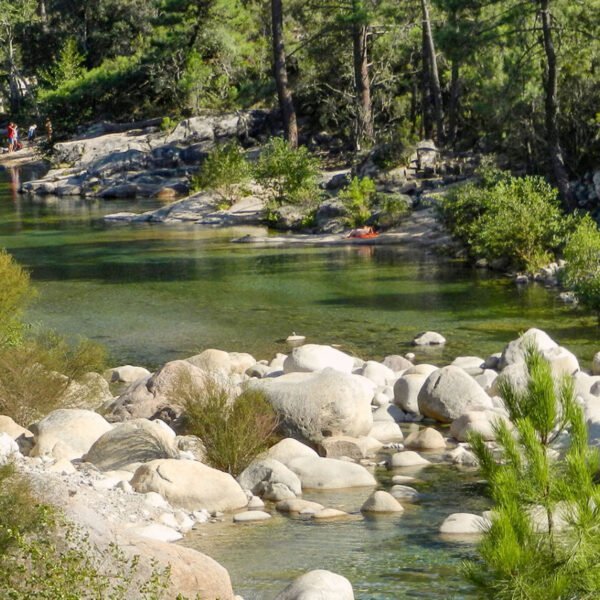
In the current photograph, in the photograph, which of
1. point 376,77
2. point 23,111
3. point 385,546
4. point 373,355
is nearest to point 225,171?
point 376,77

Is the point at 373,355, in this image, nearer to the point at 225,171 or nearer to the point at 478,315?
the point at 478,315

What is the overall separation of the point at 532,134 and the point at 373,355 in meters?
15.6

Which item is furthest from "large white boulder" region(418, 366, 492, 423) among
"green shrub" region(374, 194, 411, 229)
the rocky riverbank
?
"green shrub" region(374, 194, 411, 229)

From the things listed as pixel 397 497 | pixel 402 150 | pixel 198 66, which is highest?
pixel 198 66

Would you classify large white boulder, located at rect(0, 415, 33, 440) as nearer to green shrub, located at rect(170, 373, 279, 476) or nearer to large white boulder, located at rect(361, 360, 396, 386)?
green shrub, located at rect(170, 373, 279, 476)

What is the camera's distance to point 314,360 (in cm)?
1703

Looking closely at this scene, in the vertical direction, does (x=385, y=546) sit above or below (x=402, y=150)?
below

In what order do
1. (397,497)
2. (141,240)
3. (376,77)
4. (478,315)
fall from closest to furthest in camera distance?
(397,497), (478,315), (141,240), (376,77)

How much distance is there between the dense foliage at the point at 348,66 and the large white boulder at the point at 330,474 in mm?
18529

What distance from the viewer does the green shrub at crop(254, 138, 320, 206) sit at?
36906 mm

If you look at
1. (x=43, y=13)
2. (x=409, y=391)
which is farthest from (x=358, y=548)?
(x=43, y=13)

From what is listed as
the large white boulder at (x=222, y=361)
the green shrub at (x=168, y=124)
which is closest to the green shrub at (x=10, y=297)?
the large white boulder at (x=222, y=361)

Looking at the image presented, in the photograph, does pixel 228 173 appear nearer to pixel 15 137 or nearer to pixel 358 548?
pixel 358 548

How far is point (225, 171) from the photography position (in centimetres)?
4038
